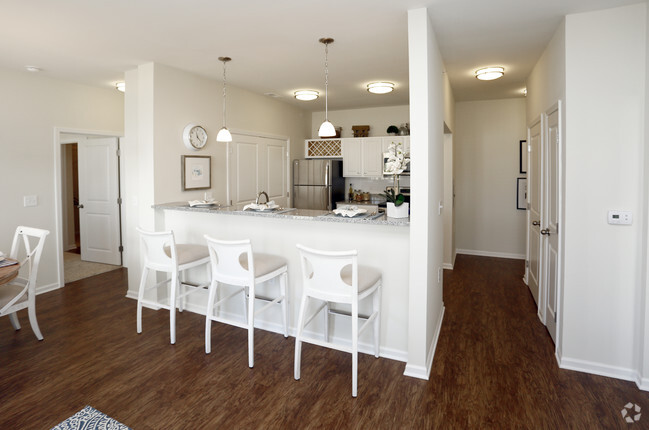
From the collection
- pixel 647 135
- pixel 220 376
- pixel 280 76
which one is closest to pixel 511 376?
pixel 647 135

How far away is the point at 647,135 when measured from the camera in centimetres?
252

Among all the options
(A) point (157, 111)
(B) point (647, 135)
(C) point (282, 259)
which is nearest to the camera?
(B) point (647, 135)

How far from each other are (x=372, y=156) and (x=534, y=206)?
2.74m

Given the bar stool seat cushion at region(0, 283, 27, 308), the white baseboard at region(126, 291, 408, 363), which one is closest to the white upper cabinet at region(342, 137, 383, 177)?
the white baseboard at region(126, 291, 408, 363)

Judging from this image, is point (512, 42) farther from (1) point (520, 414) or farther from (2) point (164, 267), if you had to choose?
(2) point (164, 267)

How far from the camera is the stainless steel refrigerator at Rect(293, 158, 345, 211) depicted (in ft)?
21.0

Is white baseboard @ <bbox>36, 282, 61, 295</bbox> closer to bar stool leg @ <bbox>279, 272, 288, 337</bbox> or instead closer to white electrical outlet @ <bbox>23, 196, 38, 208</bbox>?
white electrical outlet @ <bbox>23, 196, 38, 208</bbox>

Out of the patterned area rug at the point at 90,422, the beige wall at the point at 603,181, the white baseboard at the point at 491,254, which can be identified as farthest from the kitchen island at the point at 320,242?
the white baseboard at the point at 491,254

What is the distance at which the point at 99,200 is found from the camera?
5961 millimetres

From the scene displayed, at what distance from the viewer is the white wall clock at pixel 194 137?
4.39 metres

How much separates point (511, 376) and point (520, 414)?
466 millimetres

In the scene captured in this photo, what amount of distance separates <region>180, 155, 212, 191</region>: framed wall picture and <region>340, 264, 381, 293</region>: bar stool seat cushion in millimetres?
2470

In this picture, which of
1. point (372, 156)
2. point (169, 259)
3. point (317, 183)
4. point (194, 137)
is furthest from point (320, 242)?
point (372, 156)

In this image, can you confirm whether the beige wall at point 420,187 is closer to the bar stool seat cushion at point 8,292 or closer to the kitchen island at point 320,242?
the kitchen island at point 320,242
